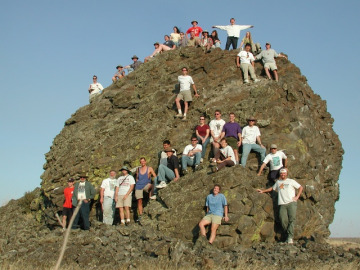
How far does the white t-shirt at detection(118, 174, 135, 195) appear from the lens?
16.1 metres

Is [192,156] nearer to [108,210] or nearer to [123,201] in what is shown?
[123,201]

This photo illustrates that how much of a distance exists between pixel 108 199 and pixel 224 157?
4.70 metres

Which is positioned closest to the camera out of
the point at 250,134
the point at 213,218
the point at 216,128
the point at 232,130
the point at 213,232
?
the point at 213,232

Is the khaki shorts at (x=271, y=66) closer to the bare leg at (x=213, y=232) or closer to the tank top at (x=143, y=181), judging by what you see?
the tank top at (x=143, y=181)

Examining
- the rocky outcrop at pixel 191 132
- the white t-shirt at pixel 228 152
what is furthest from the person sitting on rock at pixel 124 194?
the white t-shirt at pixel 228 152

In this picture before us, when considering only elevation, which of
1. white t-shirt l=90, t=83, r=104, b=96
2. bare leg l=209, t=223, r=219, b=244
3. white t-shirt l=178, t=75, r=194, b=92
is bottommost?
bare leg l=209, t=223, r=219, b=244

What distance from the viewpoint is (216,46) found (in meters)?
24.2

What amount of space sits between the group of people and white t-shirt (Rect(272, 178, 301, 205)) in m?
7.08

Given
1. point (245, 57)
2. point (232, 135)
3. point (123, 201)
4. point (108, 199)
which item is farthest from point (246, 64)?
point (108, 199)

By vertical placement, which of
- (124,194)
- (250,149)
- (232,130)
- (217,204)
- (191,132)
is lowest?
(217,204)

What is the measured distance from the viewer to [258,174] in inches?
603

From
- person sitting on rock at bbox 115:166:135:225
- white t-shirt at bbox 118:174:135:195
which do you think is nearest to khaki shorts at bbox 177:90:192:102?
person sitting on rock at bbox 115:166:135:225

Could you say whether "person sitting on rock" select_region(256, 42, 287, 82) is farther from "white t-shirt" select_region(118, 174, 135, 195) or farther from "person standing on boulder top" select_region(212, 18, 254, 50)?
"white t-shirt" select_region(118, 174, 135, 195)

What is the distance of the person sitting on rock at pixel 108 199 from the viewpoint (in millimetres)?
16172
